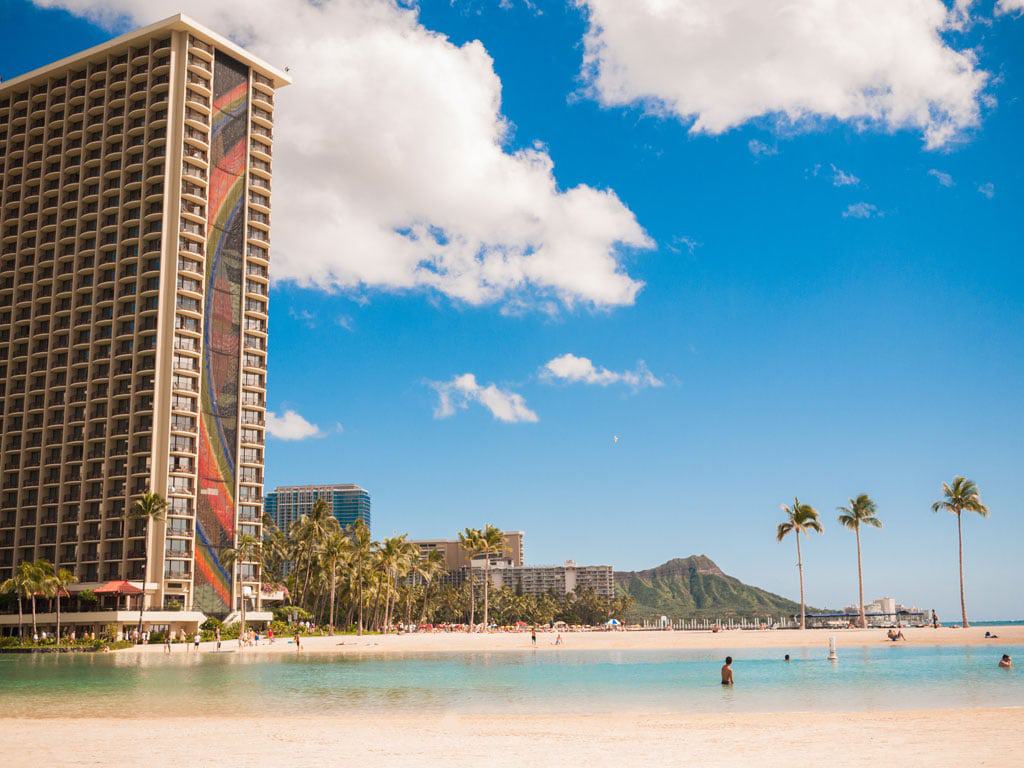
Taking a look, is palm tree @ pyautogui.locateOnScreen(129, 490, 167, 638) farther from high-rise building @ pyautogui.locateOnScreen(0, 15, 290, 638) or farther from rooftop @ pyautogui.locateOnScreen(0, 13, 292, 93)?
rooftop @ pyautogui.locateOnScreen(0, 13, 292, 93)

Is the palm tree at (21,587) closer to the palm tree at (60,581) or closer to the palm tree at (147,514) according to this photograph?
the palm tree at (60,581)

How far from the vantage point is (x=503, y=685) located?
142ft

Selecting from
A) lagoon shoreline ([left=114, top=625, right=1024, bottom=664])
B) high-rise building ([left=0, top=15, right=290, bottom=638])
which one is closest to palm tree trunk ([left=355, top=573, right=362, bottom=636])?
high-rise building ([left=0, top=15, right=290, bottom=638])

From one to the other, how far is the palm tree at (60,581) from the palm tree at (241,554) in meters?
15.6

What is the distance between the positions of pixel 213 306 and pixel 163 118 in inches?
927

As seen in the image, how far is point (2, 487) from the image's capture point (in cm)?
11181

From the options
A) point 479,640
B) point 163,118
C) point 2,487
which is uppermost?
point 163,118

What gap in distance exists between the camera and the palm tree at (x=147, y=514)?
95188 millimetres

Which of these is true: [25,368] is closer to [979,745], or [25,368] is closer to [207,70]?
[207,70]

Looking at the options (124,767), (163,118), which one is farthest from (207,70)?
(124,767)

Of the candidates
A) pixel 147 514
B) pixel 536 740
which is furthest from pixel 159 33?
pixel 536 740

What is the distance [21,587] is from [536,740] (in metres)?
87.2

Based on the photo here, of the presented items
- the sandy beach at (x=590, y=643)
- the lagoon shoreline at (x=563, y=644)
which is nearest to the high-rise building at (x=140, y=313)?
the lagoon shoreline at (x=563, y=644)

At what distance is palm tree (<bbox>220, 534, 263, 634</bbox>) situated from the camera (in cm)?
10412
